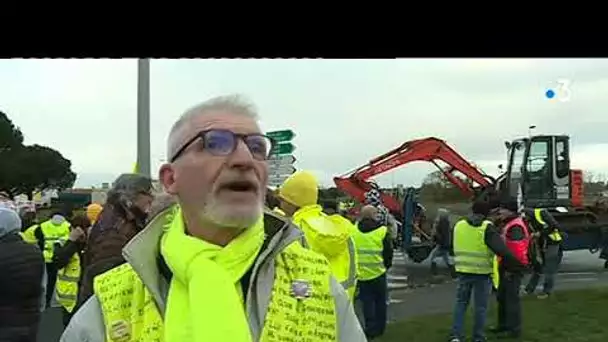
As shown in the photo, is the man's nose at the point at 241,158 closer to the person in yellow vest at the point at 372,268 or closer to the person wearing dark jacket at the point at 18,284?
the person wearing dark jacket at the point at 18,284

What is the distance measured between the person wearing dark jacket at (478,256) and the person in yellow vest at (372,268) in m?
1.07

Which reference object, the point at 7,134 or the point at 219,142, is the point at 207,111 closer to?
the point at 219,142

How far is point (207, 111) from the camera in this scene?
101 inches

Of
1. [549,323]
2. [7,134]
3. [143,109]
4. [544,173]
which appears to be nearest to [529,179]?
[544,173]

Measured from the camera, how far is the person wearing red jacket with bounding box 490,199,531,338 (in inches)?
389

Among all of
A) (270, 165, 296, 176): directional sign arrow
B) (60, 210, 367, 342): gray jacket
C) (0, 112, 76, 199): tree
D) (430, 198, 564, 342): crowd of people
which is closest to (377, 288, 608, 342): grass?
(430, 198, 564, 342): crowd of people

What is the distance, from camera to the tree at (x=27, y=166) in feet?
180

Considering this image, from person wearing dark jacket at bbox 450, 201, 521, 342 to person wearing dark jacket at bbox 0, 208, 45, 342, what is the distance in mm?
5116

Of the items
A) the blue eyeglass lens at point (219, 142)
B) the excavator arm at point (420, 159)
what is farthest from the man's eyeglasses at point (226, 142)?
the excavator arm at point (420, 159)

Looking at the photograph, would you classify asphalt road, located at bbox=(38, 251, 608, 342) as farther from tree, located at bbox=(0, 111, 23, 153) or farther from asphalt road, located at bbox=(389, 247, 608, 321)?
tree, located at bbox=(0, 111, 23, 153)

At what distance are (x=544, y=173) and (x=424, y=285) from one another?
15.7 ft
